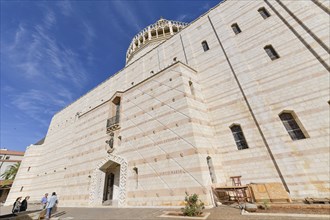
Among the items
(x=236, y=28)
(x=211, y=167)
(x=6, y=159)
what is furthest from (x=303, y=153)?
(x=6, y=159)

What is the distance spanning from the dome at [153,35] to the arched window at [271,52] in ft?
57.1

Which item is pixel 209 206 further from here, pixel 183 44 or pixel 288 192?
pixel 183 44

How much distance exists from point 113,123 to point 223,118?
33.9 ft

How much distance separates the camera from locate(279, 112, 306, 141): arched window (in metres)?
8.94

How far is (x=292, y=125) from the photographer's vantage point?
9312mm

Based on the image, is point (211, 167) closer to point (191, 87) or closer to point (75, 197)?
point (191, 87)

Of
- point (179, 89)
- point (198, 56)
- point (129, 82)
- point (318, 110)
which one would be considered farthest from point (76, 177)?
point (318, 110)

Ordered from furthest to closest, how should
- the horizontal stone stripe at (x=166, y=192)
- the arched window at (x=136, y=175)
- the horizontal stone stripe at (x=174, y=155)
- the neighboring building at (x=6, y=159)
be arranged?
the neighboring building at (x=6, y=159), the arched window at (x=136, y=175), the horizontal stone stripe at (x=174, y=155), the horizontal stone stripe at (x=166, y=192)

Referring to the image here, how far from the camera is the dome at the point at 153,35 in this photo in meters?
25.8

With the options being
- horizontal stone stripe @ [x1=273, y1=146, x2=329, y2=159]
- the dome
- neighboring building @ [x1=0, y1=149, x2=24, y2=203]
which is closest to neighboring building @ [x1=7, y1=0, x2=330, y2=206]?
horizontal stone stripe @ [x1=273, y1=146, x2=329, y2=159]

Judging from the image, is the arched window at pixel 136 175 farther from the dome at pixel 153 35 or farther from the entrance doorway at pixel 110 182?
the dome at pixel 153 35

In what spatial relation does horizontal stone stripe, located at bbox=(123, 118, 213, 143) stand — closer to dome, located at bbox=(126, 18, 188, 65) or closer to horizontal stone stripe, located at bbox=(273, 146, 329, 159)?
horizontal stone stripe, located at bbox=(273, 146, 329, 159)

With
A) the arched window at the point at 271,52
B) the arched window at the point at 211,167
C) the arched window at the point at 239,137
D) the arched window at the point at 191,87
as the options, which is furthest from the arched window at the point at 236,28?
the arched window at the point at 211,167

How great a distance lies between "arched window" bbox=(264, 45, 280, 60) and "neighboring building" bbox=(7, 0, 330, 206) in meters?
0.06
